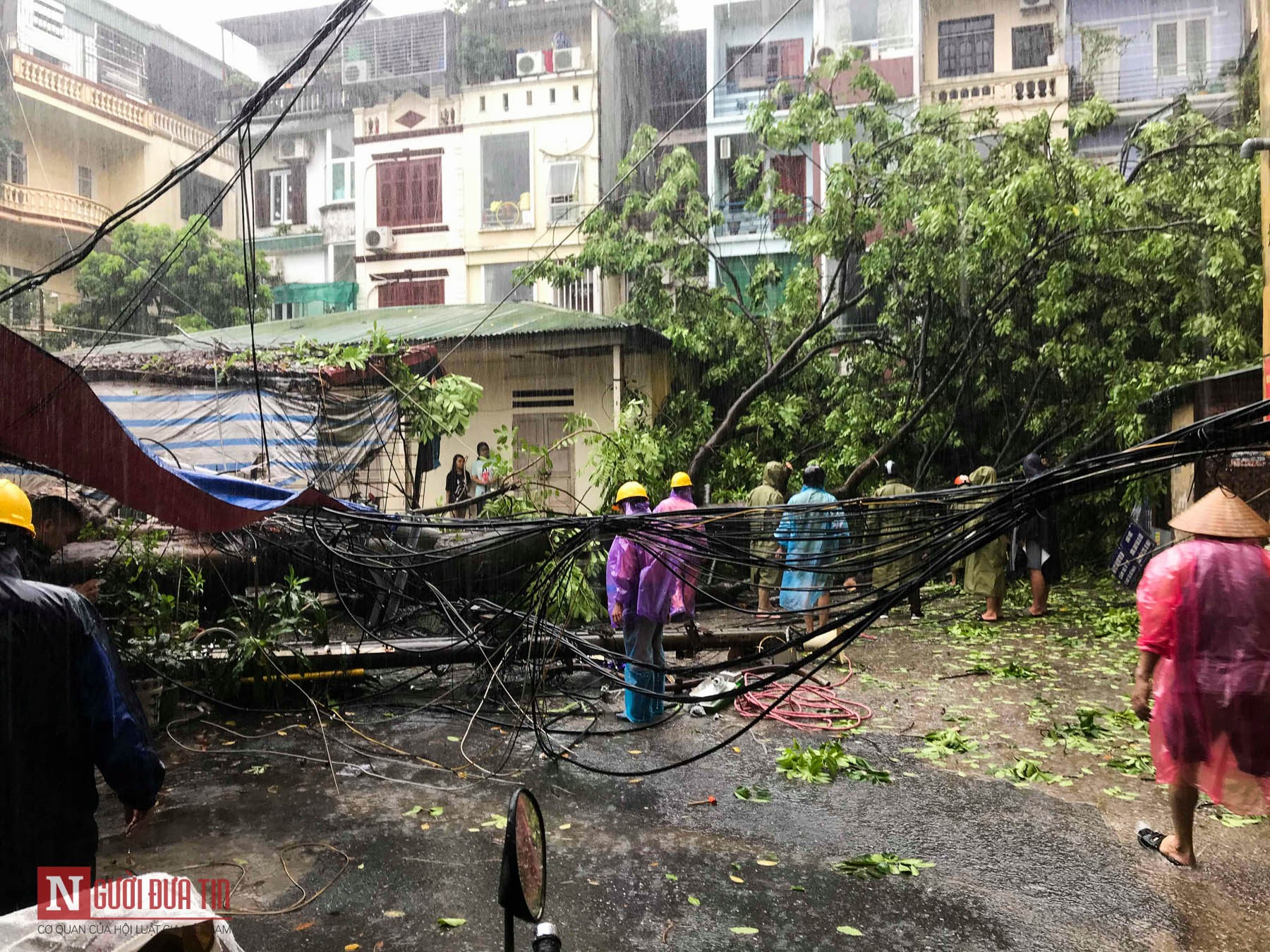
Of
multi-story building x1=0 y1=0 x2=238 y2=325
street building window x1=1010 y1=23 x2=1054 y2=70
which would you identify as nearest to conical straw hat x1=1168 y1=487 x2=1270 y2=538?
street building window x1=1010 y1=23 x2=1054 y2=70

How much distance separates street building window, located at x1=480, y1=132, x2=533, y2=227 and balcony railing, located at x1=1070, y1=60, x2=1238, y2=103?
457 inches

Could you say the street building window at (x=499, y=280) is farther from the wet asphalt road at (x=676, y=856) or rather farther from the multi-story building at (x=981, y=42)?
the wet asphalt road at (x=676, y=856)

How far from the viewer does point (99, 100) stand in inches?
909

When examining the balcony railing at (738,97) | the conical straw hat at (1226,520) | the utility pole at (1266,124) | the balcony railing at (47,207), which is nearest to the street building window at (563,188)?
the balcony railing at (738,97)

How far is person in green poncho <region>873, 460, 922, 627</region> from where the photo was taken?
398 cm

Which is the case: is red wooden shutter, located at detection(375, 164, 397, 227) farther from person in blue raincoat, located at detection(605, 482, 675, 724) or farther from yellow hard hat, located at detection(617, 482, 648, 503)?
person in blue raincoat, located at detection(605, 482, 675, 724)

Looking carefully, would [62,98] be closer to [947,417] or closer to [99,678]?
[947,417]

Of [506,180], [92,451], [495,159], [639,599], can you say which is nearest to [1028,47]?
[506,180]

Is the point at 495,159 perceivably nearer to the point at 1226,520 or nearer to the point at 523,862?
the point at 1226,520

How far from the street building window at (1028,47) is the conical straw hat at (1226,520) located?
703 inches

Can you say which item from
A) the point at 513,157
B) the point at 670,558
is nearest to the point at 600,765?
the point at 670,558

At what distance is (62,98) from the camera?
73.4ft

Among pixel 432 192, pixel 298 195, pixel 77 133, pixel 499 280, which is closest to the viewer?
pixel 499 280

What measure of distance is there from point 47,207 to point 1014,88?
2225cm
